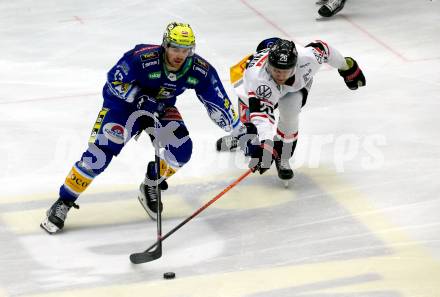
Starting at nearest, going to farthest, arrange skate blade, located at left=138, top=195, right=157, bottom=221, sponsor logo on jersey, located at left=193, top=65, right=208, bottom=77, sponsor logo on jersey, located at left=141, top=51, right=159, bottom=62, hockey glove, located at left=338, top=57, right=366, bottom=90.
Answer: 1. sponsor logo on jersey, located at left=141, top=51, right=159, bottom=62
2. sponsor logo on jersey, located at left=193, top=65, right=208, bottom=77
3. skate blade, located at left=138, top=195, right=157, bottom=221
4. hockey glove, located at left=338, top=57, right=366, bottom=90

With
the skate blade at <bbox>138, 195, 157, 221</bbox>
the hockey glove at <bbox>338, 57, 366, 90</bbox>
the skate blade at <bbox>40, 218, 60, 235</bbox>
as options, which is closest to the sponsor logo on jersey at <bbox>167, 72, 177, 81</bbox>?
the skate blade at <bbox>138, 195, 157, 221</bbox>

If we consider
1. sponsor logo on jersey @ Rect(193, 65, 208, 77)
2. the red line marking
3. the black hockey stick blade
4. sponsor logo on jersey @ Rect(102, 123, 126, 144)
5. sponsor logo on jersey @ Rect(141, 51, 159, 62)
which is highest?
sponsor logo on jersey @ Rect(141, 51, 159, 62)

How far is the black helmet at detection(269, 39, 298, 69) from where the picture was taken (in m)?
6.19

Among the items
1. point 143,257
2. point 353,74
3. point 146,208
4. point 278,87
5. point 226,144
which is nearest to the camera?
point 143,257

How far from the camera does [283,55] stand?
619cm

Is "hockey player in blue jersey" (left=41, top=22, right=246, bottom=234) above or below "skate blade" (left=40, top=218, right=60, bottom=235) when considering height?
above

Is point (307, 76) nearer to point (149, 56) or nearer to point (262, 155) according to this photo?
point (262, 155)

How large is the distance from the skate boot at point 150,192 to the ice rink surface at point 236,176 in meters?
0.08

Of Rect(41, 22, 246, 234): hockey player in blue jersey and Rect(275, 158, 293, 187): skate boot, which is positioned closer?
Rect(41, 22, 246, 234): hockey player in blue jersey

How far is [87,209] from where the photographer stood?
6.47 metres

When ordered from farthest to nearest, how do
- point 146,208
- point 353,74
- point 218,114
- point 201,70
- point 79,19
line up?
point 79,19 → point 353,74 → point 146,208 → point 218,114 → point 201,70

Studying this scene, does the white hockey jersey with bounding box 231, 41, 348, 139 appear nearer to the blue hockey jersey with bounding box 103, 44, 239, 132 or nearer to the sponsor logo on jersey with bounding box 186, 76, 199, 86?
the blue hockey jersey with bounding box 103, 44, 239, 132

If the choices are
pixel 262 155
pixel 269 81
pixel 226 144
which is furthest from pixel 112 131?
pixel 226 144

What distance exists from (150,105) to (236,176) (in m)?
1.10
